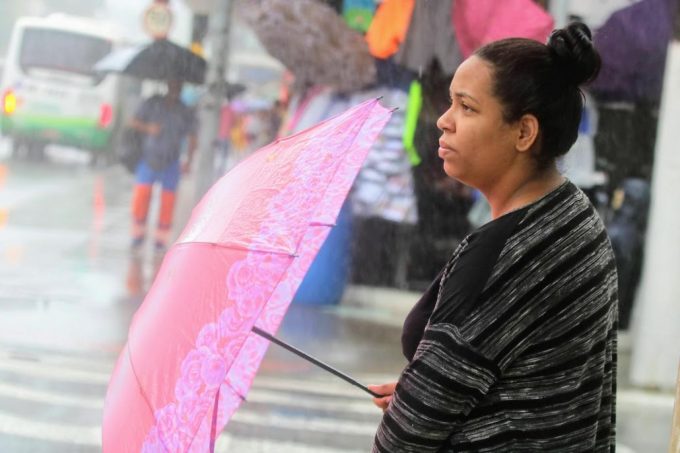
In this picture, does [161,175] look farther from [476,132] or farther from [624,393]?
[476,132]

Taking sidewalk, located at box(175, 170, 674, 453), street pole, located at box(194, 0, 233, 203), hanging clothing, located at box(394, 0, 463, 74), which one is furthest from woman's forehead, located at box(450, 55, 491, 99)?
street pole, located at box(194, 0, 233, 203)

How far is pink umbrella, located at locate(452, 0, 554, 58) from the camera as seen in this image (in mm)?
6957

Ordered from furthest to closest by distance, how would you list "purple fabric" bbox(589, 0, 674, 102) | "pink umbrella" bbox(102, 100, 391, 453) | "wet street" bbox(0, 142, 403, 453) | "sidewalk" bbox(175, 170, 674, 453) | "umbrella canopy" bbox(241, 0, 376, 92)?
"umbrella canopy" bbox(241, 0, 376, 92) < "purple fabric" bbox(589, 0, 674, 102) < "sidewalk" bbox(175, 170, 674, 453) < "wet street" bbox(0, 142, 403, 453) < "pink umbrella" bbox(102, 100, 391, 453)

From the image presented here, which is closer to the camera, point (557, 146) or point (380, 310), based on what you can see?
point (557, 146)

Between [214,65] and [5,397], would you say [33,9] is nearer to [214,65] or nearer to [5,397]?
[214,65]

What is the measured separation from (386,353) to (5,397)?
3.04 meters

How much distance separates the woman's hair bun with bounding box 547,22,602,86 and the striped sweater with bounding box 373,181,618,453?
0.23 metres

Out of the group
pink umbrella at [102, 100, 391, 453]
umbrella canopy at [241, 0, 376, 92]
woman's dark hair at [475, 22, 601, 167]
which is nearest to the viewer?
woman's dark hair at [475, 22, 601, 167]

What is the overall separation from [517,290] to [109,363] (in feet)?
17.9

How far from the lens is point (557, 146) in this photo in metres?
1.74

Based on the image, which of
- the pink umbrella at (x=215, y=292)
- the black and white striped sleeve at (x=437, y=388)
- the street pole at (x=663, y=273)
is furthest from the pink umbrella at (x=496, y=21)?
the black and white striped sleeve at (x=437, y=388)

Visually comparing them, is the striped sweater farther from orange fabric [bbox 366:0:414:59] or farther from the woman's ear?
orange fabric [bbox 366:0:414:59]

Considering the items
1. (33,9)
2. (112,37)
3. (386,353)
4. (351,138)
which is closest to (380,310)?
(386,353)

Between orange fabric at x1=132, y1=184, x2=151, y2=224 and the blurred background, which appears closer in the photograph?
the blurred background
